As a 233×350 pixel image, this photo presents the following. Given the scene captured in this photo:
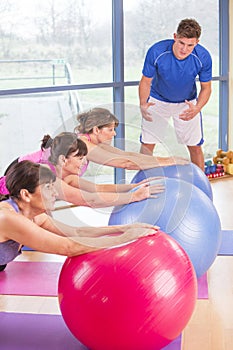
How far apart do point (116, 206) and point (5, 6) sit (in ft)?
6.41

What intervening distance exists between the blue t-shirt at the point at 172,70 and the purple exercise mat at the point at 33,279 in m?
1.59

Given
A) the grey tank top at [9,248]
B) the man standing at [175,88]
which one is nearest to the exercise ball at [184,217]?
the grey tank top at [9,248]

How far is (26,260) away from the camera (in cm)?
372

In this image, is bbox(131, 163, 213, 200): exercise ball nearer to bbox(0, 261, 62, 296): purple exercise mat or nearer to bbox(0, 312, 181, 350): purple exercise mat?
bbox(0, 261, 62, 296): purple exercise mat

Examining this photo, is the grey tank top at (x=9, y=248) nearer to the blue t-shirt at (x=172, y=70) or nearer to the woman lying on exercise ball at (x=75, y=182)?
the woman lying on exercise ball at (x=75, y=182)

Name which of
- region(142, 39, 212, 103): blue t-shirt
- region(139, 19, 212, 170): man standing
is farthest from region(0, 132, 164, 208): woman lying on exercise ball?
region(142, 39, 212, 103): blue t-shirt

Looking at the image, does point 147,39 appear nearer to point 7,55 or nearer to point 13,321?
point 7,55

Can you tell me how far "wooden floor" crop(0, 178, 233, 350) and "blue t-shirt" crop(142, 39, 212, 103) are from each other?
4.52 ft

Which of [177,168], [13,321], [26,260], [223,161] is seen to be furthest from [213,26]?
[13,321]

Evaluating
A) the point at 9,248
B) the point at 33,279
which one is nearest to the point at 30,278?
the point at 33,279

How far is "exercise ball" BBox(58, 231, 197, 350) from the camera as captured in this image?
2375 mm

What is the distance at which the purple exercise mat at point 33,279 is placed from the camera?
10.6ft

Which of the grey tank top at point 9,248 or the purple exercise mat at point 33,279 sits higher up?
the grey tank top at point 9,248

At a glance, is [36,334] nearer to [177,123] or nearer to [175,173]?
[175,173]
